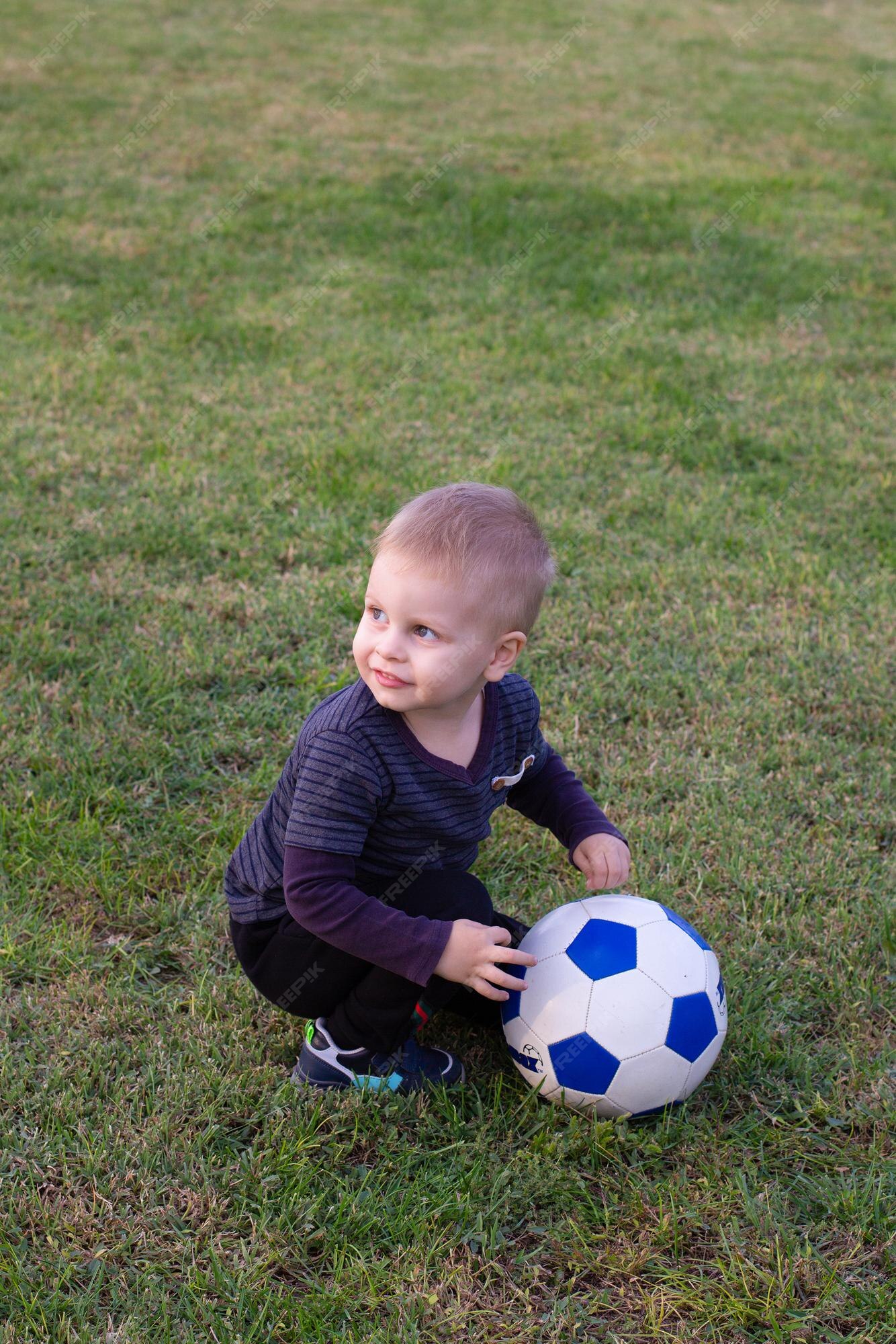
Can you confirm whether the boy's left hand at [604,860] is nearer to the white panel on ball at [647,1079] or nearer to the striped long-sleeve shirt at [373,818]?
the striped long-sleeve shirt at [373,818]

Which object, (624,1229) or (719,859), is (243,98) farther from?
(624,1229)

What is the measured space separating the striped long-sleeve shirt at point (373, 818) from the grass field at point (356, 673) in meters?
0.38

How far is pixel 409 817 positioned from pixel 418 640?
349 mm

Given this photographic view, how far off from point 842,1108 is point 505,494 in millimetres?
1361

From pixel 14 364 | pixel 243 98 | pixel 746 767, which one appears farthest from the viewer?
pixel 243 98

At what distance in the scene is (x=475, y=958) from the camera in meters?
2.12

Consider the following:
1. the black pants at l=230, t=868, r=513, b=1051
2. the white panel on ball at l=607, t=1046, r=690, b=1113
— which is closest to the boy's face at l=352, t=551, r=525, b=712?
the black pants at l=230, t=868, r=513, b=1051

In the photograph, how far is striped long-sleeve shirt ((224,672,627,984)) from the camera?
2.10 m

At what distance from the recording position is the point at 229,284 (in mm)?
6438

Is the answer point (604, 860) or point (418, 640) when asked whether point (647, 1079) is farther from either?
point (418, 640)

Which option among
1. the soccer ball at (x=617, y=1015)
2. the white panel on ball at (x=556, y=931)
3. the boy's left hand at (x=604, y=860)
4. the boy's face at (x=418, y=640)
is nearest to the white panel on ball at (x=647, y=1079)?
the soccer ball at (x=617, y=1015)

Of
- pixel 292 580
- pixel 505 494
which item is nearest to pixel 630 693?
pixel 292 580

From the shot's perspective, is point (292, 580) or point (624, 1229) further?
point (292, 580)

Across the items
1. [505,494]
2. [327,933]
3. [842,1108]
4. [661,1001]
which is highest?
[505,494]
